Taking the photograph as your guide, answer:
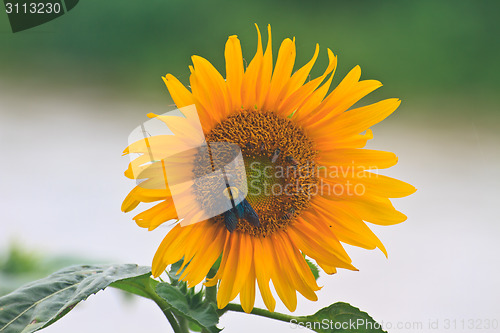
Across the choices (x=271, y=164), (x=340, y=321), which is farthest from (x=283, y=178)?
(x=340, y=321)

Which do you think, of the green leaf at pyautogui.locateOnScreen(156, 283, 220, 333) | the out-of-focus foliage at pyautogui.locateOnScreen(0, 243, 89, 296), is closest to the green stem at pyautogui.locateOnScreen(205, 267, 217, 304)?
the green leaf at pyautogui.locateOnScreen(156, 283, 220, 333)

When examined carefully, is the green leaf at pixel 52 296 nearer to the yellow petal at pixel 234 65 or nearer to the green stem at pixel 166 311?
the green stem at pixel 166 311

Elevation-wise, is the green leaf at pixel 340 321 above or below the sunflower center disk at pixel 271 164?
below

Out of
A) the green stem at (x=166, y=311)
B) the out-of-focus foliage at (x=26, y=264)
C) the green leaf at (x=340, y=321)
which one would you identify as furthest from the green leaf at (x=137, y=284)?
the out-of-focus foliage at (x=26, y=264)

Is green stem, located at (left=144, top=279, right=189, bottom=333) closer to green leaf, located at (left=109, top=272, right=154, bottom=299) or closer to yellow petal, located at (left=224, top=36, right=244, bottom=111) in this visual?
green leaf, located at (left=109, top=272, right=154, bottom=299)

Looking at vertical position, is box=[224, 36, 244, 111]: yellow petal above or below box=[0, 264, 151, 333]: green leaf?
above

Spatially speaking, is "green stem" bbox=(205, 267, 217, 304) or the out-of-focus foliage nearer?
"green stem" bbox=(205, 267, 217, 304)

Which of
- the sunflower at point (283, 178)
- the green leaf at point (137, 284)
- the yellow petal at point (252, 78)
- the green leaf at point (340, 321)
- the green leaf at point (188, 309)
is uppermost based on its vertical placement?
the yellow petal at point (252, 78)
